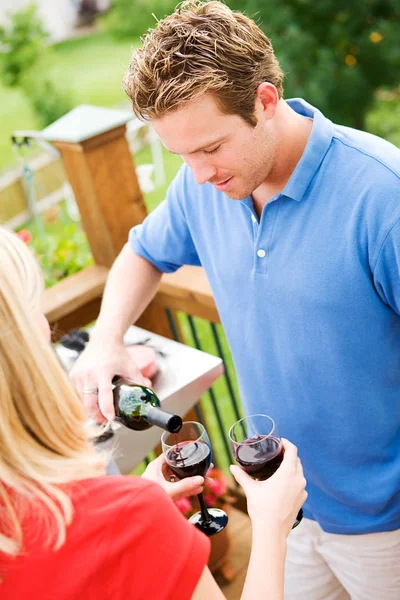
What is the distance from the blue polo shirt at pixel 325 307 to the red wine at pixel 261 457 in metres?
0.19

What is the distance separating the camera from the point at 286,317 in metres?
1.47

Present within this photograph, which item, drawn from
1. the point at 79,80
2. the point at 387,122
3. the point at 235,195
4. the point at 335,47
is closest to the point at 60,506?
the point at 235,195

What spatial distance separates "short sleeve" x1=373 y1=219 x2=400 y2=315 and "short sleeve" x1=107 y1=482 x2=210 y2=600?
2.00 feet

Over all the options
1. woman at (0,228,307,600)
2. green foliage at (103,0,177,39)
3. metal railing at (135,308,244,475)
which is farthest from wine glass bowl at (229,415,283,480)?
green foliage at (103,0,177,39)

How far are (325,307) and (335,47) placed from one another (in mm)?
3830

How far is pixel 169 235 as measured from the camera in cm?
183

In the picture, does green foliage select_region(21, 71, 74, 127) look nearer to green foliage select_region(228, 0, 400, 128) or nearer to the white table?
green foliage select_region(228, 0, 400, 128)

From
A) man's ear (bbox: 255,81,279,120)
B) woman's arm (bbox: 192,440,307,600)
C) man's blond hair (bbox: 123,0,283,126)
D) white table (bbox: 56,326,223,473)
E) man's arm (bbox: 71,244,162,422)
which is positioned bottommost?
white table (bbox: 56,326,223,473)

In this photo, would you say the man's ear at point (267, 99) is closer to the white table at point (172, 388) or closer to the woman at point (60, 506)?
the woman at point (60, 506)

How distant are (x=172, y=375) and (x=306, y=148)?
0.82 m

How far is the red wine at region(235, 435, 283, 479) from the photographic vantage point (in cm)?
134

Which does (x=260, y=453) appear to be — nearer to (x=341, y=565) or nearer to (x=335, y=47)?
(x=341, y=565)

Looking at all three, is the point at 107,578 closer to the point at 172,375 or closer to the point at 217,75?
the point at 217,75

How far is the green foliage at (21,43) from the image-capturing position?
870 centimetres
